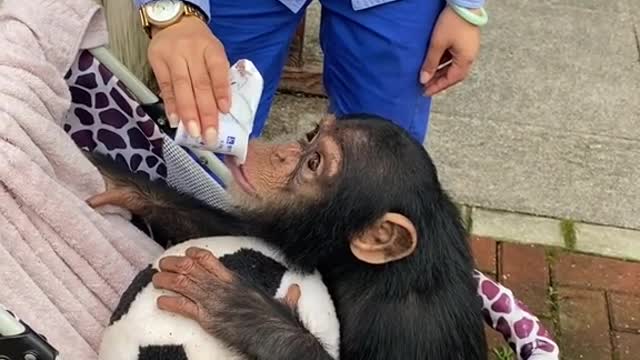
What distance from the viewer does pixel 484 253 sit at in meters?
3.37

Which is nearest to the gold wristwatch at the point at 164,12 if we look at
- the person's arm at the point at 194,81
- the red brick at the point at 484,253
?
the person's arm at the point at 194,81

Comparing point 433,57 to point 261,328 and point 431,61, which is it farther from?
point 261,328

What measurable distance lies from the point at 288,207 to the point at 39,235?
456mm

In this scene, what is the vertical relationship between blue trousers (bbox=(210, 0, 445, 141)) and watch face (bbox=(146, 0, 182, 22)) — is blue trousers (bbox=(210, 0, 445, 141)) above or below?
below

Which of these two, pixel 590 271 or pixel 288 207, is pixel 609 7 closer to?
pixel 590 271

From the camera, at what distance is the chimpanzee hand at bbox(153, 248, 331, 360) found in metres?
1.80

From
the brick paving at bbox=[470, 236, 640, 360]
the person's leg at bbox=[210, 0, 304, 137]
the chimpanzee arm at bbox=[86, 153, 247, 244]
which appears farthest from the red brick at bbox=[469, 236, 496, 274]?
the chimpanzee arm at bbox=[86, 153, 247, 244]

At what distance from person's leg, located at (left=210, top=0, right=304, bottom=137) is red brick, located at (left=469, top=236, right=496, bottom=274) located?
3.83 ft

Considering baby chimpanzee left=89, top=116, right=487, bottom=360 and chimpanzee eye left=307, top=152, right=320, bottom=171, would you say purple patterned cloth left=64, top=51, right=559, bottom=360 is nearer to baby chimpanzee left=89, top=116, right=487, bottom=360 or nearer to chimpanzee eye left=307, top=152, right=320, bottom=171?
baby chimpanzee left=89, top=116, right=487, bottom=360

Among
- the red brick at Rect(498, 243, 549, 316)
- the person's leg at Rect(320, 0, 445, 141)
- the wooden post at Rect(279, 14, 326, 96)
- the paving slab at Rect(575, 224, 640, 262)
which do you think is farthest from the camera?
the wooden post at Rect(279, 14, 326, 96)

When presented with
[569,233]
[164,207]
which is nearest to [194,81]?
[164,207]

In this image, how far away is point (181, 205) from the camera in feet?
7.11

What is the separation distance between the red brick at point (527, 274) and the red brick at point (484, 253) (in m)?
0.03

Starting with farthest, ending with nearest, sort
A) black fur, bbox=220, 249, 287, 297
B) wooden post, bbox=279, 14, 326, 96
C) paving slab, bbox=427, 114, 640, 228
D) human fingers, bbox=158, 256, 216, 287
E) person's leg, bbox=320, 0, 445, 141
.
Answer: wooden post, bbox=279, 14, 326, 96 < paving slab, bbox=427, 114, 640, 228 < person's leg, bbox=320, 0, 445, 141 < black fur, bbox=220, 249, 287, 297 < human fingers, bbox=158, 256, 216, 287
